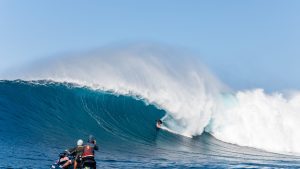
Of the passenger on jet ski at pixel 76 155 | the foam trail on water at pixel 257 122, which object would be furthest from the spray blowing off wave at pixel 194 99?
the passenger on jet ski at pixel 76 155

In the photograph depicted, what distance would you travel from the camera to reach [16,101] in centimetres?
1956

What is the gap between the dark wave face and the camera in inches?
526

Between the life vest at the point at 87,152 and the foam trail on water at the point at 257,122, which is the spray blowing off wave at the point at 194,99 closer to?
the foam trail on water at the point at 257,122

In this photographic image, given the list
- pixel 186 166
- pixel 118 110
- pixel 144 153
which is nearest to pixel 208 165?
pixel 186 166

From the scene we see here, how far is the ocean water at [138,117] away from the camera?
14.6 metres

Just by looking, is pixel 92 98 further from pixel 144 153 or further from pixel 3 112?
pixel 144 153

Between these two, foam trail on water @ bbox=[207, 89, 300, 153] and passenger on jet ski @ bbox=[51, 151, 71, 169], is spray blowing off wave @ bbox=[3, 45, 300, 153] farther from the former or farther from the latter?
passenger on jet ski @ bbox=[51, 151, 71, 169]

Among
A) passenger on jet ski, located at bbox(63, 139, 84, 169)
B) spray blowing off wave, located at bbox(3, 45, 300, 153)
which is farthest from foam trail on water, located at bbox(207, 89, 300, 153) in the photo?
passenger on jet ski, located at bbox(63, 139, 84, 169)

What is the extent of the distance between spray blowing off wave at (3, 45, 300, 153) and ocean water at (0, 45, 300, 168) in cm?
6

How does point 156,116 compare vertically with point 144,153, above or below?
above

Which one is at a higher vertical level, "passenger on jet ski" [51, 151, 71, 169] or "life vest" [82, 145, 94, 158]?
"life vest" [82, 145, 94, 158]

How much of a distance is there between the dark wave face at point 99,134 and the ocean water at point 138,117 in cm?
4

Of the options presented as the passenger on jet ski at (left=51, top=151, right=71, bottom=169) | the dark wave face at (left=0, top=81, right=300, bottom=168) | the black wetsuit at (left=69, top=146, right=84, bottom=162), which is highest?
the dark wave face at (left=0, top=81, right=300, bottom=168)

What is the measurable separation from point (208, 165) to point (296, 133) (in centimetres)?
1266
